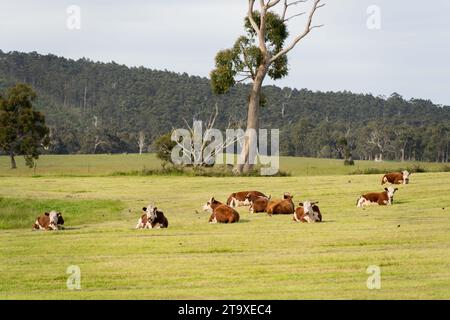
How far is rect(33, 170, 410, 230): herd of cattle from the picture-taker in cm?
2336

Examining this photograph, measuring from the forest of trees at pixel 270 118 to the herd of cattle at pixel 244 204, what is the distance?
256 ft

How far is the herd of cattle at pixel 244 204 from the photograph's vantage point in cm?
2336

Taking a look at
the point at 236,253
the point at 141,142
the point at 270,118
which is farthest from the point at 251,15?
the point at 270,118

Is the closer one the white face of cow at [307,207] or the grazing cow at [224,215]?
the white face of cow at [307,207]

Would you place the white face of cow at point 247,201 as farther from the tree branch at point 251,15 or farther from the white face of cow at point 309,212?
the tree branch at point 251,15

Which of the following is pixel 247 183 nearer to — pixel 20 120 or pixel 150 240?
pixel 150 240

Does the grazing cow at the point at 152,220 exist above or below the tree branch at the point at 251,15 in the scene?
below

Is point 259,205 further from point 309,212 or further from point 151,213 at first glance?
→ point 151,213

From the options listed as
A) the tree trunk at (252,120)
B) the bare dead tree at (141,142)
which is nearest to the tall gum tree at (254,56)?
the tree trunk at (252,120)

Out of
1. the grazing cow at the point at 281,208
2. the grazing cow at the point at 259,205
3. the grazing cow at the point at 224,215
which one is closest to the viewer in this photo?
the grazing cow at the point at 224,215

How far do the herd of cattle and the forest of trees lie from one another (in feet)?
256

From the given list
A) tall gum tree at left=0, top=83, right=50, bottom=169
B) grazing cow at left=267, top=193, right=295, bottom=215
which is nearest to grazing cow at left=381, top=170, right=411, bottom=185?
grazing cow at left=267, top=193, right=295, bottom=215

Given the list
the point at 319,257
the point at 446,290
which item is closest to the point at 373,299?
the point at 446,290

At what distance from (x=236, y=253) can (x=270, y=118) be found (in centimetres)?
15005
